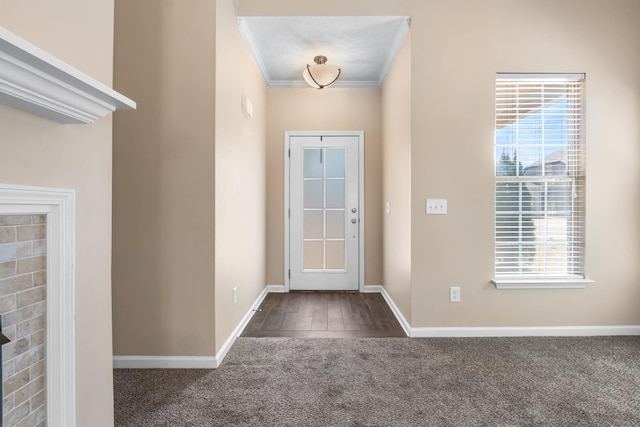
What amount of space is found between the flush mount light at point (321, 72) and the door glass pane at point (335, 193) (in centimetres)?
117

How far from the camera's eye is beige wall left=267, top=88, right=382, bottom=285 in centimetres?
412

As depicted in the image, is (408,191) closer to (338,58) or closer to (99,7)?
(338,58)

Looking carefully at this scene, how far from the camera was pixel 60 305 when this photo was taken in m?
0.96

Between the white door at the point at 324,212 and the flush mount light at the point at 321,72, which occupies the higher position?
the flush mount light at the point at 321,72

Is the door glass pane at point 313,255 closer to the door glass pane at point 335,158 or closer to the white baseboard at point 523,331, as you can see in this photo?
the door glass pane at point 335,158

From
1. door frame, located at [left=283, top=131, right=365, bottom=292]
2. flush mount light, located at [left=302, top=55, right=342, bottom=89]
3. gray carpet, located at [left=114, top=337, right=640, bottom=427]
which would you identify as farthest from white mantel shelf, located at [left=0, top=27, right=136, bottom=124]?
door frame, located at [left=283, top=131, right=365, bottom=292]

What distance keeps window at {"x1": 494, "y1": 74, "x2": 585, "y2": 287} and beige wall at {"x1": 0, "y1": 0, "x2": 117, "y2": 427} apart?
2.65 meters

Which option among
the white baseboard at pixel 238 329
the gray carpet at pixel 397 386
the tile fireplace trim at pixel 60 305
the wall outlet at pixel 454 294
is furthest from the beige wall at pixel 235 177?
the wall outlet at pixel 454 294

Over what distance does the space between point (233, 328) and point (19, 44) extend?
7.57 feet

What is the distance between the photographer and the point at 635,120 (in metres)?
2.70

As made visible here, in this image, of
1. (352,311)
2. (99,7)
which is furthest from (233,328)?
(99,7)

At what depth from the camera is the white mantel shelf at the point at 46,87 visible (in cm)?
66

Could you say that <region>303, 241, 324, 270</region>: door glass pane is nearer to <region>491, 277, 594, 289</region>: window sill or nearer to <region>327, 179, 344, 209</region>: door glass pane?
<region>327, 179, 344, 209</region>: door glass pane

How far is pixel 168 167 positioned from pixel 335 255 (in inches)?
96.8
